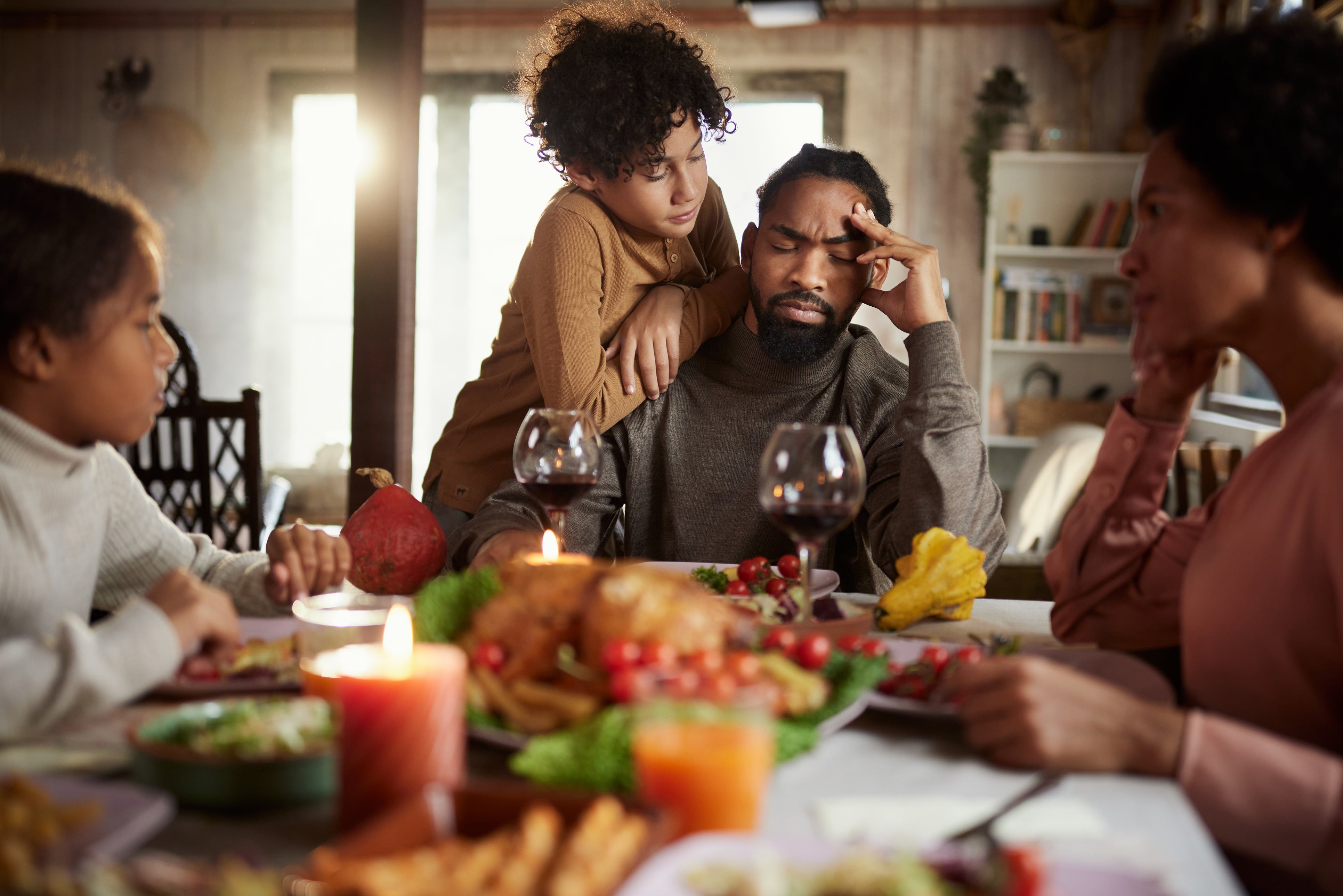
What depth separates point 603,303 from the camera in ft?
6.63

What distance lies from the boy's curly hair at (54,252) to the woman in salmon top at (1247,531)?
1.02m

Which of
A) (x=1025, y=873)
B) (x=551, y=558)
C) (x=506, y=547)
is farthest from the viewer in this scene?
(x=506, y=547)

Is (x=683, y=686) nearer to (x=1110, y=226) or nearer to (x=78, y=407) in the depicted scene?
(x=78, y=407)

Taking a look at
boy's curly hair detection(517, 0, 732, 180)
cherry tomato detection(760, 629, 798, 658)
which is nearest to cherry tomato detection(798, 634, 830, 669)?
cherry tomato detection(760, 629, 798, 658)

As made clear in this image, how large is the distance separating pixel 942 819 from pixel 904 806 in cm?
3

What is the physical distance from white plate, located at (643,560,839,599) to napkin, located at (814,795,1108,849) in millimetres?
578

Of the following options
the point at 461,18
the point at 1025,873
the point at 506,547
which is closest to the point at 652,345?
the point at 506,547

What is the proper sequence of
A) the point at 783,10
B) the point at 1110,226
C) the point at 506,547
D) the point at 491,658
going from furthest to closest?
the point at 1110,226 < the point at 783,10 < the point at 506,547 < the point at 491,658

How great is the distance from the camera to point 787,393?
6.77 feet

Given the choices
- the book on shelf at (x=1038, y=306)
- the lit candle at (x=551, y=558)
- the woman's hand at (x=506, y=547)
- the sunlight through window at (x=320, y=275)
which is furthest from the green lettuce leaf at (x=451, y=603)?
the sunlight through window at (x=320, y=275)

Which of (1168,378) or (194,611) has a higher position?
(1168,378)

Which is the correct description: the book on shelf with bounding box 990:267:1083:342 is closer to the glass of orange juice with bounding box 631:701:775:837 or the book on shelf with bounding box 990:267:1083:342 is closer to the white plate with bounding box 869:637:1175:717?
the white plate with bounding box 869:637:1175:717

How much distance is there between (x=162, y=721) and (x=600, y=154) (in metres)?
1.43

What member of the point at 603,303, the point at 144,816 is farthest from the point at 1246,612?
the point at 603,303
